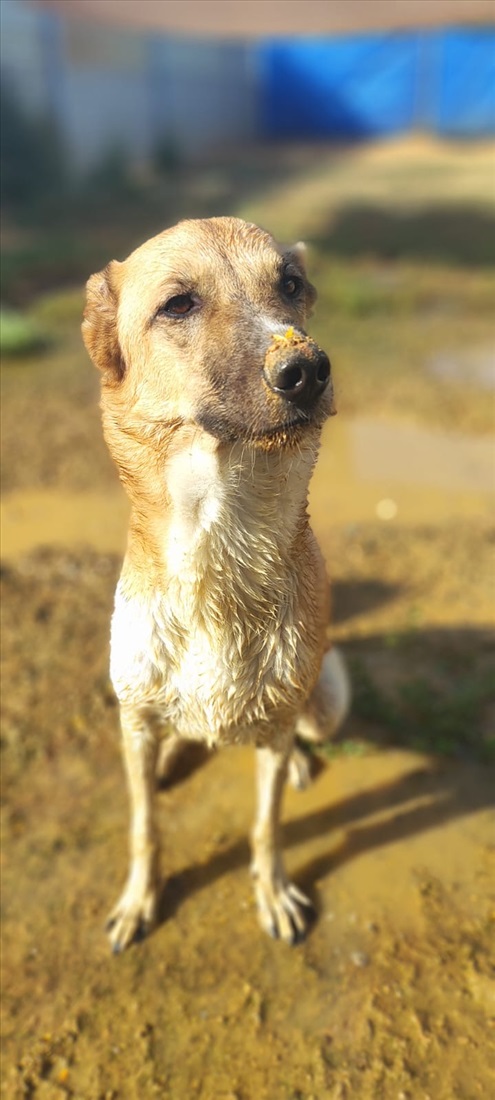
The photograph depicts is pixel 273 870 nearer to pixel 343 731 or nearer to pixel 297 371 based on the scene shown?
pixel 343 731

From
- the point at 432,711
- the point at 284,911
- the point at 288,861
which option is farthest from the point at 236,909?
the point at 432,711

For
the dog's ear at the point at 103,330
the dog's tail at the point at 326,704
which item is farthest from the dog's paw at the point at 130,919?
the dog's ear at the point at 103,330

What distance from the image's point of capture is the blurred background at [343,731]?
2730mm

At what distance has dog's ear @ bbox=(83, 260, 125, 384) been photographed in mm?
2299

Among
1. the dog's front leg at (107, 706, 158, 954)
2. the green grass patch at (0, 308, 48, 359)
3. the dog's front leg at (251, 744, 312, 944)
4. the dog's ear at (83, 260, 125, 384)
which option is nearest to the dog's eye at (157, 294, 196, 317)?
the dog's ear at (83, 260, 125, 384)

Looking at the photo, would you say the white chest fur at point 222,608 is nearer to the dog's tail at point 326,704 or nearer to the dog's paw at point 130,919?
the dog's tail at point 326,704

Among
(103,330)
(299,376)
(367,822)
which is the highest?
(103,330)

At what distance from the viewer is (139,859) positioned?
3098 mm

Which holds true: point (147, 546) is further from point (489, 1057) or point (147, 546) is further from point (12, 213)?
point (12, 213)

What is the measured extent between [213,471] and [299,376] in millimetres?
405

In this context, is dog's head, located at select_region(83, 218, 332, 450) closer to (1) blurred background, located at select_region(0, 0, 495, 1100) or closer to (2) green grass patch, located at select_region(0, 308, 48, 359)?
(1) blurred background, located at select_region(0, 0, 495, 1100)

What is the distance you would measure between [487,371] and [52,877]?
7.31 metres

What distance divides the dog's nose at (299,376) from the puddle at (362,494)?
363cm

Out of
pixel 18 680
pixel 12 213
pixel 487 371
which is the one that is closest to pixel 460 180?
pixel 12 213
